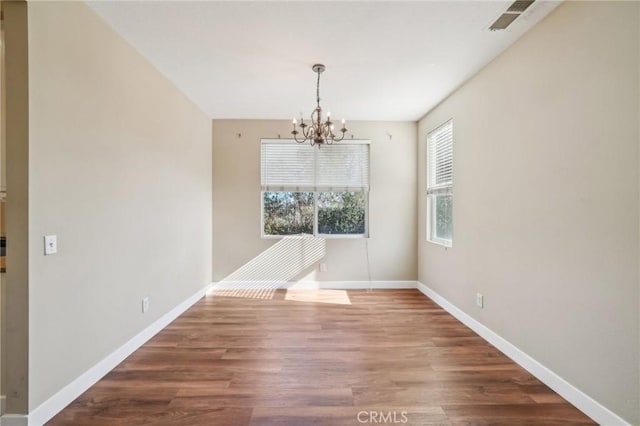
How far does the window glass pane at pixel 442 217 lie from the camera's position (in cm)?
372

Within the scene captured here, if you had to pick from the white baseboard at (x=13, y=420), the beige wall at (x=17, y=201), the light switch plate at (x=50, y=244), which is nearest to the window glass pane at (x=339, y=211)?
the light switch plate at (x=50, y=244)

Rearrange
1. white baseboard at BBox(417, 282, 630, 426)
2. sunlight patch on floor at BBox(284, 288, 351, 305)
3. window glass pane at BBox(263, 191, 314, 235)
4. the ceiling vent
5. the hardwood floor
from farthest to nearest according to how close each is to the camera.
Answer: window glass pane at BBox(263, 191, 314, 235) → sunlight patch on floor at BBox(284, 288, 351, 305) → the ceiling vent → the hardwood floor → white baseboard at BBox(417, 282, 630, 426)

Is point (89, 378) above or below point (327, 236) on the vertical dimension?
below

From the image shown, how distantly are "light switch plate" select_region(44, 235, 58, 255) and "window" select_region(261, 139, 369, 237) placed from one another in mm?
2959

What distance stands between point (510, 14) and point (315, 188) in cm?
314

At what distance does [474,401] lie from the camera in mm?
1951

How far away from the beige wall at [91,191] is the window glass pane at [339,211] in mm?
2243

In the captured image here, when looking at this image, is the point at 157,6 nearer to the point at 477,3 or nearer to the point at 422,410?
the point at 477,3

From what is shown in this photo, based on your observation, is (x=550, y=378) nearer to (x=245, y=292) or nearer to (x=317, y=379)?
(x=317, y=379)

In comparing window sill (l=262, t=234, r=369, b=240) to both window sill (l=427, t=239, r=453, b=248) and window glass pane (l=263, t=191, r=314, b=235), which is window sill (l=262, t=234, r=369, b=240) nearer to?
window glass pane (l=263, t=191, r=314, b=235)

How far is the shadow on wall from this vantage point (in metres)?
4.62

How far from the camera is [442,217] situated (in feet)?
13.1

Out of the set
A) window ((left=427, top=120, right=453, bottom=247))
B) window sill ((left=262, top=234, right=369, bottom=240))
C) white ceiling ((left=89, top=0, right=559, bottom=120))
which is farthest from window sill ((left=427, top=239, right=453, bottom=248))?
white ceiling ((left=89, top=0, right=559, bottom=120))

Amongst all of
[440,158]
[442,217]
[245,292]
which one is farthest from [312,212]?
[440,158]
